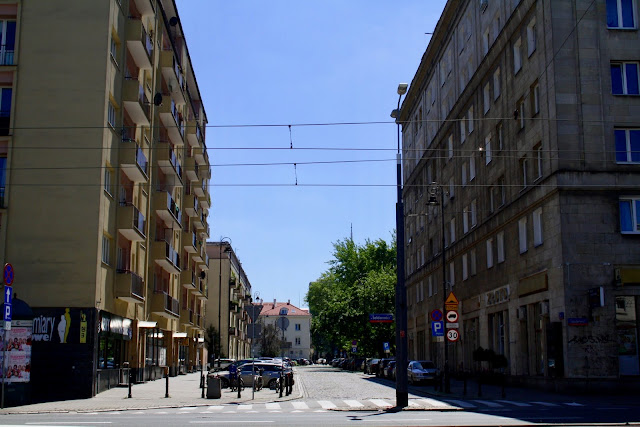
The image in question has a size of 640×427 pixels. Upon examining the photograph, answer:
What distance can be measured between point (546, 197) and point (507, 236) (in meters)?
6.27

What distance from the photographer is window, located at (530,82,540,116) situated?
3166 cm

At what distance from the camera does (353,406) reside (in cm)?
2233

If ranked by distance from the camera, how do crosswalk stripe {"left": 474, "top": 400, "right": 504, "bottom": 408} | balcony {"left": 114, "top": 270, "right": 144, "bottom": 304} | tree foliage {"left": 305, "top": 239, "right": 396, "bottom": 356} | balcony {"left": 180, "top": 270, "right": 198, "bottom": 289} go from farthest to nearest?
tree foliage {"left": 305, "top": 239, "right": 396, "bottom": 356}
balcony {"left": 180, "top": 270, "right": 198, "bottom": 289}
balcony {"left": 114, "top": 270, "right": 144, "bottom": 304}
crosswalk stripe {"left": 474, "top": 400, "right": 504, "bottom": 408}

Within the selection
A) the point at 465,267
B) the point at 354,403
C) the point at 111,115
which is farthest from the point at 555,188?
the point at 111,115

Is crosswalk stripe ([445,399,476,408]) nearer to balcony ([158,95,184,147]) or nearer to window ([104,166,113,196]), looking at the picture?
window ([104,166,113,196])

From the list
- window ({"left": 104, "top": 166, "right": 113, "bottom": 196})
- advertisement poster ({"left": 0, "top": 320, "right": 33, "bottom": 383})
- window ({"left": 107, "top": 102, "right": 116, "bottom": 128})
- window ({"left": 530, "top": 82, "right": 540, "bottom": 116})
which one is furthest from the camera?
window ({"left": 530, "top": 82, "right": 540, "bottom": 116})

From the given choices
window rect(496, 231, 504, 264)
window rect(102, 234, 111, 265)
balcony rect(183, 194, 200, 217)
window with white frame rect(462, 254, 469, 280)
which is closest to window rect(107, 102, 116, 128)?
window rect(102, 234, 111, 265)

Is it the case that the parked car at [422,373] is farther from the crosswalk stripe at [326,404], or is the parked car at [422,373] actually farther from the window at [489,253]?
the crosswalk stripe at [326,404]

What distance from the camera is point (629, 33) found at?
97.9 ft

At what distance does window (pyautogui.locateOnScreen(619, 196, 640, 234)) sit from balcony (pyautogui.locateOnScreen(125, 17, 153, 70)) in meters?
21.9

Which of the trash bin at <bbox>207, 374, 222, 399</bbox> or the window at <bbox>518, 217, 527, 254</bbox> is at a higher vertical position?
the window at <bbox>518, 217, 527, 254</bbox>

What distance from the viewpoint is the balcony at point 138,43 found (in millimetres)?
33719

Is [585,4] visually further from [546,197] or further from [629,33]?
[546,197]

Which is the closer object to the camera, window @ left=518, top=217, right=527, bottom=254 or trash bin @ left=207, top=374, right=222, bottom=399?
trash bin @ left=207, top=374, right=222, bottom=399
